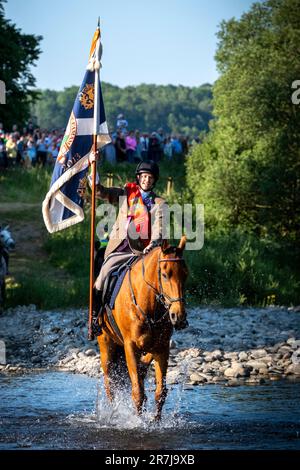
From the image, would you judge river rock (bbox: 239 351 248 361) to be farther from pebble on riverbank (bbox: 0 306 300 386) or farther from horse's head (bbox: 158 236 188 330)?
horse's head (bbox: 158 236 188 330)

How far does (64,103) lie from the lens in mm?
156375

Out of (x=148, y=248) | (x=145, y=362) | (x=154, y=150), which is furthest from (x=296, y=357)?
(x=154, y=150)

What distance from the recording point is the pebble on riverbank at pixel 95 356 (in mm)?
18688

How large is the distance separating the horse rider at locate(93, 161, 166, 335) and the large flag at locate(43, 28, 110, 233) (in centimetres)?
58

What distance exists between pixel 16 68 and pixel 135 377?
30641mm

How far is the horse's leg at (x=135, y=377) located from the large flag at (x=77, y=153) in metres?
2.34

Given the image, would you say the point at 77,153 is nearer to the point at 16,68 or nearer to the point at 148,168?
the point at 148,168

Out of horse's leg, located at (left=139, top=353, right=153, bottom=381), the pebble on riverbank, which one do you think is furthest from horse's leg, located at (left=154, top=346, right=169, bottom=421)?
the pebble on riverbank

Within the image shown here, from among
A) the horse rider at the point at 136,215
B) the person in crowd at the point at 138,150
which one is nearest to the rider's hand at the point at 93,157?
the horse rider at the point at 136,215

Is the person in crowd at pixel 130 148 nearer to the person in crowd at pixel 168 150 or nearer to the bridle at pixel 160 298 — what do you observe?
the person in crowd at pixel 168 150

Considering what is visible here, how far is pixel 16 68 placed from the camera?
41.6m
